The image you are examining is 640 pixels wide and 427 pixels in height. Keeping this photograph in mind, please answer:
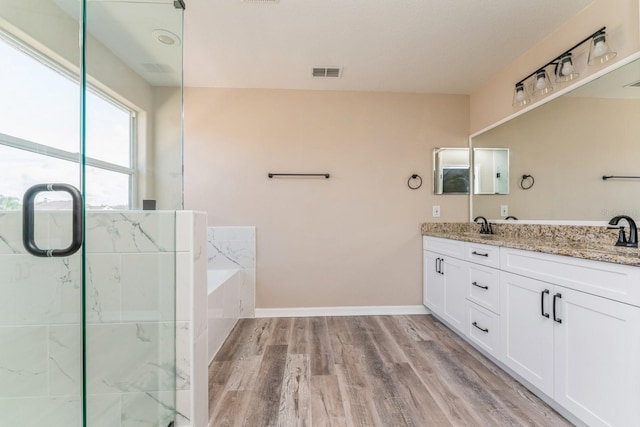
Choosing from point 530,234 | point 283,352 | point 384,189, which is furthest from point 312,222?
point 530,234

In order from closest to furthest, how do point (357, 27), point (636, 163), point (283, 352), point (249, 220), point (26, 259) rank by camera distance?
point (26, 259)
point (636, 163)
point (357, 27)
point (283, 352)
point (249, 220)

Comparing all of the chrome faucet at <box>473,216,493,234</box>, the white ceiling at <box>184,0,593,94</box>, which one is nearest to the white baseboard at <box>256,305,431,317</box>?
the chrome faucet at <box>473,216,493,234</box>

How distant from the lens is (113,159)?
1116mm

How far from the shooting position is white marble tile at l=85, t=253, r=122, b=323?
3.17 feet

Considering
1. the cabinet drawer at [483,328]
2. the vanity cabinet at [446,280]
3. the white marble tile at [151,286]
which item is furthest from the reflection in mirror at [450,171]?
the white marble tile at [151,286]

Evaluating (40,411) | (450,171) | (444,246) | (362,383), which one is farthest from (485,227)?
(40,411)

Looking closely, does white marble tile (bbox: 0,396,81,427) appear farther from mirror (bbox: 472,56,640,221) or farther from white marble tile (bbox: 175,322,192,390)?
mirror (bbox: 472,56,640,221)

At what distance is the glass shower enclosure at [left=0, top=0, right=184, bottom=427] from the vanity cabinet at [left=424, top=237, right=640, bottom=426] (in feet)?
5.88

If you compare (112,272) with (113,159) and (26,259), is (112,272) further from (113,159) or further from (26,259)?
(113,159)

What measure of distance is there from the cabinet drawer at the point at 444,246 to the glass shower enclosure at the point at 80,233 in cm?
203

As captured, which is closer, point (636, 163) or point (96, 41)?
point (96, 41)

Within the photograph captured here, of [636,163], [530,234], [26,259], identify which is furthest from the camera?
[530,234]

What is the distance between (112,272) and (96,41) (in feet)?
2.99

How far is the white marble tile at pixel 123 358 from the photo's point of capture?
3.09 feet
